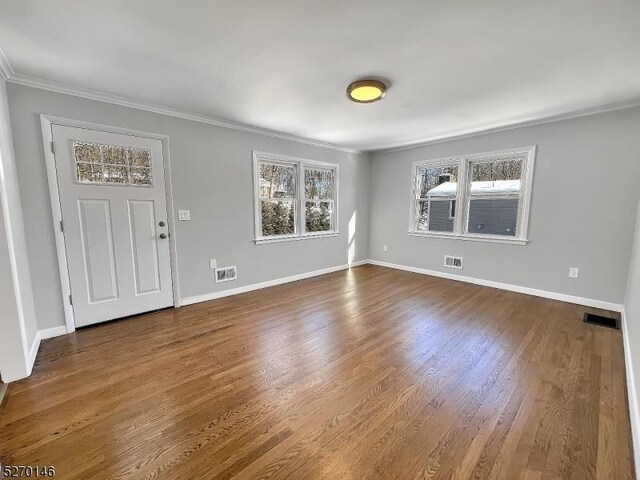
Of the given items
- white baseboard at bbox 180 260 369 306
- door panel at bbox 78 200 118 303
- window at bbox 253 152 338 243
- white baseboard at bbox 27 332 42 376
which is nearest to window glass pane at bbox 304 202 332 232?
window at bbox 253 152 338 243

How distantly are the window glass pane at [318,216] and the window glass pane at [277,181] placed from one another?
1.47ft

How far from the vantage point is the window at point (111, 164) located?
9.04 ft

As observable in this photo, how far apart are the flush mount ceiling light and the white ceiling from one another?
8 cm

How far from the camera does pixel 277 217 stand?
448cm

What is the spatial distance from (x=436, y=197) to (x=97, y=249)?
4.83 m

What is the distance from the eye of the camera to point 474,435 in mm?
1532

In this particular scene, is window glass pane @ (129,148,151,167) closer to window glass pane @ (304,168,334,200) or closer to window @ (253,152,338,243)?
window @ (253,152,338,243)

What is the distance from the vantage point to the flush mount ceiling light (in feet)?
8.03

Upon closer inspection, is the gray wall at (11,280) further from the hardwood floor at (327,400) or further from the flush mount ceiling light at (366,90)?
the flush mount ceiling light at (366,90)

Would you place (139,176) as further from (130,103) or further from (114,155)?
(130,103)

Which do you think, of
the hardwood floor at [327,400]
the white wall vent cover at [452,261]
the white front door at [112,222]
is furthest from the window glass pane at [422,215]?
the white front door at [112,222]

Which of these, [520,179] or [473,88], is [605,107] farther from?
[473,88]

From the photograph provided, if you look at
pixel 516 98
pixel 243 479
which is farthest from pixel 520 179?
pixel 243 479

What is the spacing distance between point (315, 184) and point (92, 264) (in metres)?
3.33
